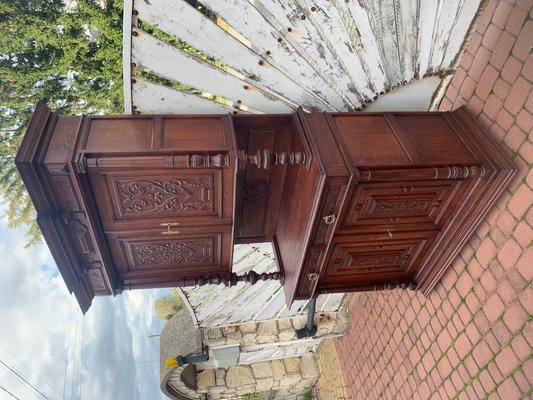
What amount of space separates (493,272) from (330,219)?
50.2 inches

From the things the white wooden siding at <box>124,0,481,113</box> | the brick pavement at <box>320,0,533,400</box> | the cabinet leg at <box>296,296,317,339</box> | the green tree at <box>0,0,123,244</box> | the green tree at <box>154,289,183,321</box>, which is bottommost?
the brick pavement at <box>320,0,533,400</box>

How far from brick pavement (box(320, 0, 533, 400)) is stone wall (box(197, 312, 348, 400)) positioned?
2.33 meters

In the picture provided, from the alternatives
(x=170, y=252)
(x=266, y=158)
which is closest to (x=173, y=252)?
(x=170, y=252)

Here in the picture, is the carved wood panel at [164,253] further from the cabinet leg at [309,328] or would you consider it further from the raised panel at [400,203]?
the cabinet leg at [309,328]

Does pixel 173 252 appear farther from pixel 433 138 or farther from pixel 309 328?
pixel 309 328

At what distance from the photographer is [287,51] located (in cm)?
284

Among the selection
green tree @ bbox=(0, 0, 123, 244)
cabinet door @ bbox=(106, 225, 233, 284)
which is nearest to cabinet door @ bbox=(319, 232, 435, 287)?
cabinet door @ bbox=(106, 225, 233, 284)

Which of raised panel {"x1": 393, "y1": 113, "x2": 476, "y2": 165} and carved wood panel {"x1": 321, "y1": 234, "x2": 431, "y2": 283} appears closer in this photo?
raised panel {"x1": 393, "y1": 113, "x2": 476, "y2": 165}

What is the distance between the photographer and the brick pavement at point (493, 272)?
8.18 ft

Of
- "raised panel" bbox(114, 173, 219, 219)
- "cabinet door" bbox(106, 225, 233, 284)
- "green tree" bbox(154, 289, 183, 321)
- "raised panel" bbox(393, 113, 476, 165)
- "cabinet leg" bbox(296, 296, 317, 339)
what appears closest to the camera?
"raised panel" bbox(114, 173, 219, 219)

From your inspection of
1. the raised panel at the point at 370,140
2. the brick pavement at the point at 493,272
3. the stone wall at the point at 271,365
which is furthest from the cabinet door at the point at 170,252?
the stone wall at the point at 271,365

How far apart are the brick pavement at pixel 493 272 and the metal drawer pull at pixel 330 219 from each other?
118 cm

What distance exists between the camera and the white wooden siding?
262 centimetres

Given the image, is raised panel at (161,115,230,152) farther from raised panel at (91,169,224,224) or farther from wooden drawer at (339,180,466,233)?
wooden drawer at (339,180,466,233)
